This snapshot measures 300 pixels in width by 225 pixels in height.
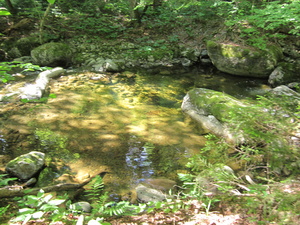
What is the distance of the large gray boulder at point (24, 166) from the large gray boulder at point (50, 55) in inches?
245

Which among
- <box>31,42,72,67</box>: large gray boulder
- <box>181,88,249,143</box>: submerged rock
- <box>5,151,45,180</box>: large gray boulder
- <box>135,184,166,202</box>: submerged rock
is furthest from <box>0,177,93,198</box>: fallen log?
<box>31,42,72,67</box>: large gray boulder

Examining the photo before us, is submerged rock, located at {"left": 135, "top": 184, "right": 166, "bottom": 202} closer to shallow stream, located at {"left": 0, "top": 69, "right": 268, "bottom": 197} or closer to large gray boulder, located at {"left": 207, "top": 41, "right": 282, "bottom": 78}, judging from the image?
shallow stream, located at {"left": 0, "top": 69, "right": 268, "bottom": 197}

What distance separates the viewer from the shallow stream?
3.55 metres

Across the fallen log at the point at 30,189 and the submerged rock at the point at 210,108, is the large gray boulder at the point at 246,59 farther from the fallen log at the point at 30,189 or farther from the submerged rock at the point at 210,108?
the fallen log at the point at 30,189

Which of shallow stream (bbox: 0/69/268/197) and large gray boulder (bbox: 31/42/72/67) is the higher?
large gray boulder (bbox: 31/42/72/67)

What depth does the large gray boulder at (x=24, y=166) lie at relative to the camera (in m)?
2.95

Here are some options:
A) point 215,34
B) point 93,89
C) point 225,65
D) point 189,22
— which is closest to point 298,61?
point 225,65

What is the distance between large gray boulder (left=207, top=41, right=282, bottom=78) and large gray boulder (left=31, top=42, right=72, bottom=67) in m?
6.14

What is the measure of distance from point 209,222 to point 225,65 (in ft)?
25.1

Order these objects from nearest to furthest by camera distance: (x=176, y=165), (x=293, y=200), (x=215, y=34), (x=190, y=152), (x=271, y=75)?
(x=293, y=200), (x=176, y=165), (x=190, y=152), (x=271, y=75), (x=215, y=34)

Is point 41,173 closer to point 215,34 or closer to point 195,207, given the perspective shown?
point 195,207

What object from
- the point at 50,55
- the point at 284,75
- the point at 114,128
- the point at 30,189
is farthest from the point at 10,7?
the point at 284,75

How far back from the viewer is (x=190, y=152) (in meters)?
3.96

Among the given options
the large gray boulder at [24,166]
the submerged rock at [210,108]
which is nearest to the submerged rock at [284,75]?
the submerged rock at [210,108]
